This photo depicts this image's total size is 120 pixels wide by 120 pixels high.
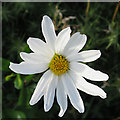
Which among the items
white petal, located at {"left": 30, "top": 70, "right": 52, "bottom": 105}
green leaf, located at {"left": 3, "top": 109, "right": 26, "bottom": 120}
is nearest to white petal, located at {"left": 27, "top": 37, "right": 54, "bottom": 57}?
white petal, located at {"left": 30, "top": 70, "right": 52, "bottom": 105}

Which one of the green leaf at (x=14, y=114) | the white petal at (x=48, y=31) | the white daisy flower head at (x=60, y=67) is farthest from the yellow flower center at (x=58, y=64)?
the green leaf at (x=14, y=114)

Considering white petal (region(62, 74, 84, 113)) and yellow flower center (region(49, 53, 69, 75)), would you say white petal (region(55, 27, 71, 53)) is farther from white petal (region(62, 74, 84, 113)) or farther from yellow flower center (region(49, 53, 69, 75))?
white petal (region(62, 74, 84, 113))

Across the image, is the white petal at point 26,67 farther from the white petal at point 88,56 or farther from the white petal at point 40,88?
the white petal at point 88,56

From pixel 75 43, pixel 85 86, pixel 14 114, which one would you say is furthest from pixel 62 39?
pixel 14 114

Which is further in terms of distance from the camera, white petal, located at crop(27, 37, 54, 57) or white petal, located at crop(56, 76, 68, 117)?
white petal, located at crop(56, 76, 68, 117)

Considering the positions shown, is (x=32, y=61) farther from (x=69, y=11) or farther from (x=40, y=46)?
(x=69, y=11)

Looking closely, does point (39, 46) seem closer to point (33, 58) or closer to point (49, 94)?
point (33, 58)

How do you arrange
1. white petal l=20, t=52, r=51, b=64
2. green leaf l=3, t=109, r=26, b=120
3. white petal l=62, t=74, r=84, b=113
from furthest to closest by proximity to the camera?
1. green leaf l=3, t=109, r=26, b=120
2. white petal l=62, t=74, r=84, b=113
3. white petal l=20, t=52, r=51, b=64
